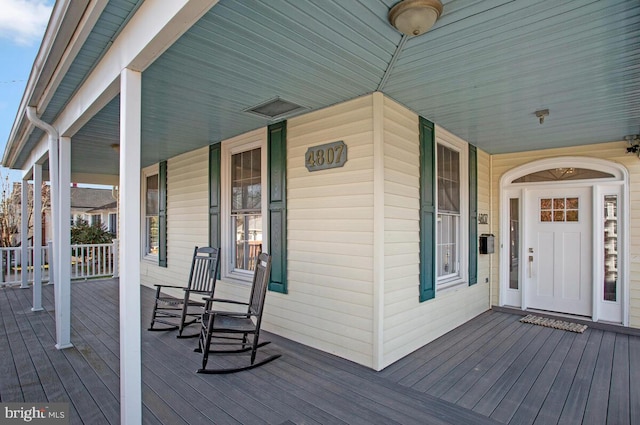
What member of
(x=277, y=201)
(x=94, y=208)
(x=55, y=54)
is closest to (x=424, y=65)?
(x=277, y=201)

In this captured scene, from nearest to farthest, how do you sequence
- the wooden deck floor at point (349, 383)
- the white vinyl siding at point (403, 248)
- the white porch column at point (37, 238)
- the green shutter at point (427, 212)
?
1. the wooden deck floor at point (349, 383)
2. the white vinyl siding at point (403, 248)
3. the green shutter at point (427, 212)
4. the white porch column at point (37, 238)

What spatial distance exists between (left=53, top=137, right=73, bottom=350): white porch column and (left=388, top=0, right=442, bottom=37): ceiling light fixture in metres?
3.54

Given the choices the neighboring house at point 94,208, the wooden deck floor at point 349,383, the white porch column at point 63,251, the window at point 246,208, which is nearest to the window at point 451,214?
the wooden deck floor at point 349,383

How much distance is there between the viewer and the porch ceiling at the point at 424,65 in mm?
1947

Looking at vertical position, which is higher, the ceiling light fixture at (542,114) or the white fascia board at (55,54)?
the white fascia board at (55,54)

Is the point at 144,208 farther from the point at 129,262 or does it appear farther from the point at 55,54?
the point at 129,262

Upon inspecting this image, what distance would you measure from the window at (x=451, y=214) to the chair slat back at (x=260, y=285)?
7.35 feet

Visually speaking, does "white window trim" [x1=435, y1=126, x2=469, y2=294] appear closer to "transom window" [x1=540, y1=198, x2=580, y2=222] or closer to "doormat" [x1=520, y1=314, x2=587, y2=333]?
"doormat" [x1=520, y1=314, x2=587, y2=333]

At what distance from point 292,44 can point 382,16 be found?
61 centimetres

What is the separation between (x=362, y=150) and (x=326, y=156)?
46 cm

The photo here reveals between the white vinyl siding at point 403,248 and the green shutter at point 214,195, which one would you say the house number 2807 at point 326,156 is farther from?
the green shutter at point 214,195

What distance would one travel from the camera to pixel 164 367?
10.2 feet

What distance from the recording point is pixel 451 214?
4625 mm

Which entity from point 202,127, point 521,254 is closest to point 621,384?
point 521,254
